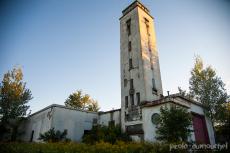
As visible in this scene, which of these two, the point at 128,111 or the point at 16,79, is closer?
the point at 128,111

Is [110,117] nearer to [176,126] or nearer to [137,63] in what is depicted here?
[137,63]

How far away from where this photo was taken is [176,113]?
45.0 feet

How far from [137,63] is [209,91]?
39.7 feet

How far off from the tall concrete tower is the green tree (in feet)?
66.8

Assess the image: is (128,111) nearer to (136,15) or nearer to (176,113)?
(176,113)

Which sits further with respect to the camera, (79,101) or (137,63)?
(79,101)

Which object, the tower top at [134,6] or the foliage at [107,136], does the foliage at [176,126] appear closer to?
the foliage at [107,136]

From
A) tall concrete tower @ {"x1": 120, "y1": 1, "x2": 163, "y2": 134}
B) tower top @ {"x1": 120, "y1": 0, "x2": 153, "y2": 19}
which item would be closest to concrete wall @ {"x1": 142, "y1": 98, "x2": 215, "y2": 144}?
tall concrete tower @ {"x1": 120, "y1": 1, "x2": 163, "y2": 134}

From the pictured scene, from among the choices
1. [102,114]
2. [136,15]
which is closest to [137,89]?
[102,114]

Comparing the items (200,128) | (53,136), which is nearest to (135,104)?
(200,128)

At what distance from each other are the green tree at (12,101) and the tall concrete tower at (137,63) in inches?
801

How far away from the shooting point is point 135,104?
2236cm

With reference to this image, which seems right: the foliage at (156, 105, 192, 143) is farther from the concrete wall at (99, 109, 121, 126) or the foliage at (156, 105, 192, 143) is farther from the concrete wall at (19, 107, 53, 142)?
the concrete wall at (19, 107, 53, 142)

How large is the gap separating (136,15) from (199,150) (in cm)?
2472
